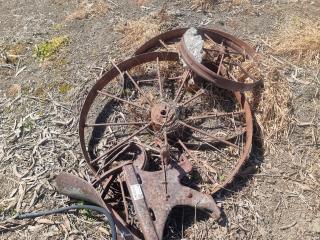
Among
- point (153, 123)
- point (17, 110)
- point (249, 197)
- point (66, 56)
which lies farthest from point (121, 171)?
point (66, 56)

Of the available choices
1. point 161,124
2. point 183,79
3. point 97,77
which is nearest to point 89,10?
point 97,77

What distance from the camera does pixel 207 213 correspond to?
350 centimetres

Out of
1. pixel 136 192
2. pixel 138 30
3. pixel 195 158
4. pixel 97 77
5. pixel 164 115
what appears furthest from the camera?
pixel 138 30

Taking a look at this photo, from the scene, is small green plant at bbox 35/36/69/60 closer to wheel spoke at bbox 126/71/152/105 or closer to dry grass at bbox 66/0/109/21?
dry grass at bbox 66/0/109/21

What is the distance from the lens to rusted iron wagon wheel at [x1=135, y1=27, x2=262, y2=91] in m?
4.06

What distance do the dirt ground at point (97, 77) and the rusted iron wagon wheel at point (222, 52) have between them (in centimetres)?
20

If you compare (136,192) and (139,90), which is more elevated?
(139,90)

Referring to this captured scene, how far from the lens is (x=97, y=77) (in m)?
4.43

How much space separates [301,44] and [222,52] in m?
0.87

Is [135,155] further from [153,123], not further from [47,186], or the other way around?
[47,186]

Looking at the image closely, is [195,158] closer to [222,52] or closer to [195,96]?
[195,96]

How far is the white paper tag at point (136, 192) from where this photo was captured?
3.32 meters

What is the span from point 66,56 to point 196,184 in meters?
1.95

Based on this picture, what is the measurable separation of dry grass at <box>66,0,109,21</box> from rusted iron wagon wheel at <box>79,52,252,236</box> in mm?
1071
